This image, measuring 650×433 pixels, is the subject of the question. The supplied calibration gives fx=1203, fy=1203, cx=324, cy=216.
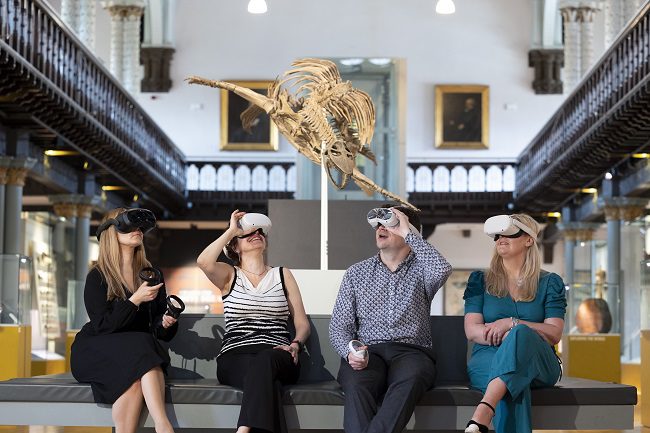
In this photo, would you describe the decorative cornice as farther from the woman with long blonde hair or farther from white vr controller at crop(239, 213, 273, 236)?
the woman with long blonde hair

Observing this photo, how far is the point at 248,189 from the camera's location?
2775cm

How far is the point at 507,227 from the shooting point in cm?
609

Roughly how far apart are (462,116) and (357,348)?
2287cm

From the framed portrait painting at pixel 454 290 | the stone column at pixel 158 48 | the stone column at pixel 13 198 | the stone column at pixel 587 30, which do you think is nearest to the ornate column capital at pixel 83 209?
the stone column at pixel 13 198

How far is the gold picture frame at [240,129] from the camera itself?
92.8 ft

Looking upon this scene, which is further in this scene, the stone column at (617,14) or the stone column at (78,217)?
the stone column at (78,217)

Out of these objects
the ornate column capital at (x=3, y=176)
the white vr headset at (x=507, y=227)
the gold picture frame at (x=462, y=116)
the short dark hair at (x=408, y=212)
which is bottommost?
the white vr headset at (x=507, y=227)

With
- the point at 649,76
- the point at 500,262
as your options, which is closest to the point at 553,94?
the point at 649,76

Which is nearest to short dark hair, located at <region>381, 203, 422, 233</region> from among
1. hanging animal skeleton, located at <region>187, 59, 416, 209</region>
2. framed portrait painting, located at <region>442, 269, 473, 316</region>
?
hanging animal skeleton, located at <region>187, 59, 416, 209</region>

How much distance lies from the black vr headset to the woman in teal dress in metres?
1.69

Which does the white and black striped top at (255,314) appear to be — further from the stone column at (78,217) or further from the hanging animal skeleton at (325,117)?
the stone column at (78,217)

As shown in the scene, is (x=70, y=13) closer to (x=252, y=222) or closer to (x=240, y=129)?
(x=240, y=129)

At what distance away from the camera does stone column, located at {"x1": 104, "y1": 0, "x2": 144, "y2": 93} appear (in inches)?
1028

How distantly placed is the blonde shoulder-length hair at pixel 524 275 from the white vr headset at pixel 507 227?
0.03 m
